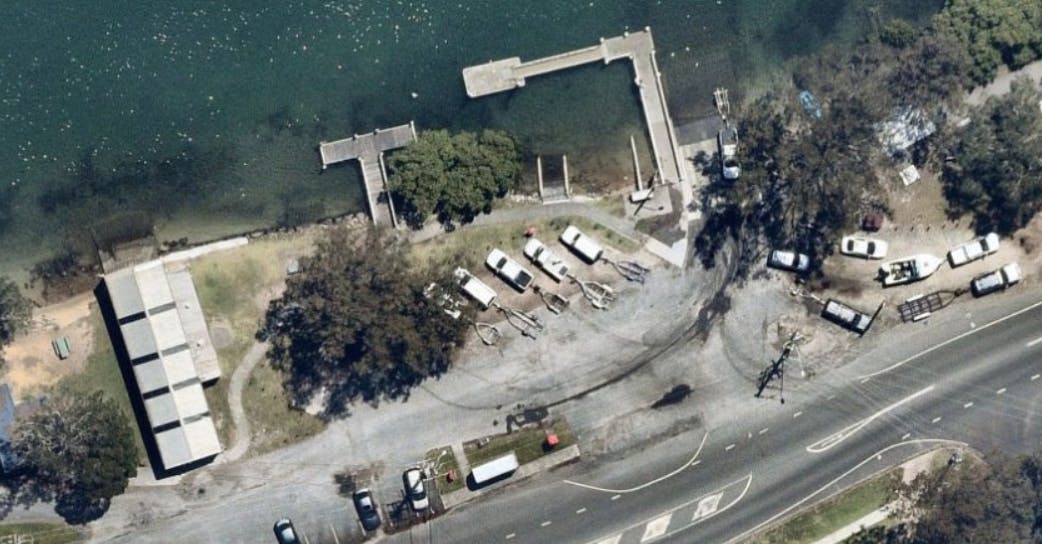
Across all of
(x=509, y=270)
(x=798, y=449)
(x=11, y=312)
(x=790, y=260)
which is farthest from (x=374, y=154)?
Answer: (x=798, y=449)

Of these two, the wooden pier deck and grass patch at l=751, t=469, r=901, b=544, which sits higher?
the wooden pier deck

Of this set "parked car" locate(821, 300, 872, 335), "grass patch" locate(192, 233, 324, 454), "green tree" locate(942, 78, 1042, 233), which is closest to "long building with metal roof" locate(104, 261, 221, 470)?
"grass patch" locate(192, 233, 324, 454)

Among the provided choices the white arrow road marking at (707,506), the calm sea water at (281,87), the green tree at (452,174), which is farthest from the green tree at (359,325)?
the white arrow road marking at (707,506)

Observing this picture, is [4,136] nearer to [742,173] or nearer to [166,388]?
[166,388]

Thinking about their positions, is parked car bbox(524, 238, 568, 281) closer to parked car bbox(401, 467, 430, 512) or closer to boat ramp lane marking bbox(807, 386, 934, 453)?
parked car bbox(401, 467, 430, 512)

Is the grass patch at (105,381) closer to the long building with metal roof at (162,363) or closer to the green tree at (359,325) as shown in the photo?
the long building with metal roof at (162,363)

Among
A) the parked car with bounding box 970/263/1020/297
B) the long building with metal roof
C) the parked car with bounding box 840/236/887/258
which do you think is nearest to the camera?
the long building with metal roof
